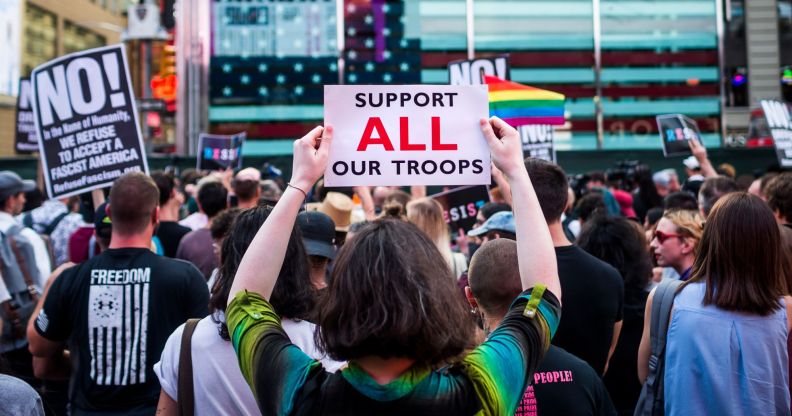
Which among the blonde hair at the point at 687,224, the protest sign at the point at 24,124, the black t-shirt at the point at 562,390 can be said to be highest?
the protest sign at the point at 24,124

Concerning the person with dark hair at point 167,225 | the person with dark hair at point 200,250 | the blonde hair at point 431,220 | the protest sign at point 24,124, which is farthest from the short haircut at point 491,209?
the protest sign at point 24,124

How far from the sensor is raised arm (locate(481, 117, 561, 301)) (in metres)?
2.31

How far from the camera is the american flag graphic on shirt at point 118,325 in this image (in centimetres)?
385

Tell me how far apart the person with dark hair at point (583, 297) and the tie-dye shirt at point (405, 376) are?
6.01ft

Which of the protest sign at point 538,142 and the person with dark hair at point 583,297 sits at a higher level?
the protest sign at point 538,142

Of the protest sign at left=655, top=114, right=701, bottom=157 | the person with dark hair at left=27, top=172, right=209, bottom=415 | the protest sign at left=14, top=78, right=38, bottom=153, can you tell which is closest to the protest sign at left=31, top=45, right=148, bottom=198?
the person with dark hair at left=27, top=172, right=209, bottom=415

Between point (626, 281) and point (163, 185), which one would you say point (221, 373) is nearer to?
point (626, 281)

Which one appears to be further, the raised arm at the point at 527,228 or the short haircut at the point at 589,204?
the short haircut at the point at 589,204

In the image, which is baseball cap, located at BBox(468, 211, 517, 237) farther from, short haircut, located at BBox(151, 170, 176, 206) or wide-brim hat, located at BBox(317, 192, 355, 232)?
short haircut, located at BBox(151, 170, 176, 206)

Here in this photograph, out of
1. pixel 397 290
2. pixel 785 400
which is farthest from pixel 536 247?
pixel 785 400

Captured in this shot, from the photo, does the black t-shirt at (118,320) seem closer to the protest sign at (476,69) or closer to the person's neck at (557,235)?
the person's neck at (557,235)

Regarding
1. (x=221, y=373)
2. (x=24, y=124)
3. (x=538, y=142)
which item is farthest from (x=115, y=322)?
(x=24, y=124)

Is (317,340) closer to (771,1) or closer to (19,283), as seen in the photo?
(19,283)

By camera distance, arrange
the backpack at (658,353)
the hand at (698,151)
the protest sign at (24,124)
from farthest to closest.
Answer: the protest sign at (24,124), the hand at (698,151), the backpack at (658,353)
